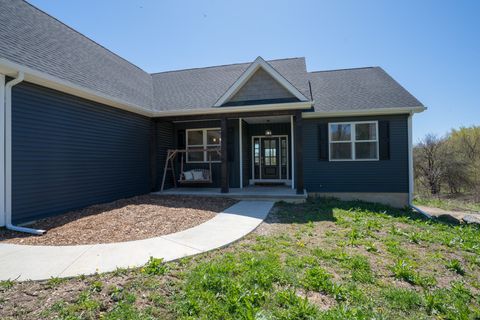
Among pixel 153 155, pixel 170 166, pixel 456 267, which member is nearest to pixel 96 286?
pixel 456 267

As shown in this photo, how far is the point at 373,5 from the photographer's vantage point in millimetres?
8781

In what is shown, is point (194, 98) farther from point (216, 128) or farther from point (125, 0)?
point (125, 0)

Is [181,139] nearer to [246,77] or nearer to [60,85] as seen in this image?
[246,77]

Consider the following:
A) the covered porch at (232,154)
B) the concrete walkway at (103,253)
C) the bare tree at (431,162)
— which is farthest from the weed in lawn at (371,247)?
the bare tree at (431,162)

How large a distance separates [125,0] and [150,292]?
999cm

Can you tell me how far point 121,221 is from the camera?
5.75 m

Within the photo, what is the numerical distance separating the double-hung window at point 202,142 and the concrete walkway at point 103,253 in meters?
5.91

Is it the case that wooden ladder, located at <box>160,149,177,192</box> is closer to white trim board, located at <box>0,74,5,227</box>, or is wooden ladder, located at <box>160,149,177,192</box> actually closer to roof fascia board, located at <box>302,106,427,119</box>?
white trim board, located at <box>0,74,5,227</box>

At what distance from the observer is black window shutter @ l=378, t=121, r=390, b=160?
9.54 meters

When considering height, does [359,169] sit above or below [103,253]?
above

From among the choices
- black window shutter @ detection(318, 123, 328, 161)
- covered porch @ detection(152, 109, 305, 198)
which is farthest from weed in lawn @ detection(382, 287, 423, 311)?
black window shutter @ detection(318, 123, 328, 161)

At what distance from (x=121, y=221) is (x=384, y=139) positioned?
9.02 m

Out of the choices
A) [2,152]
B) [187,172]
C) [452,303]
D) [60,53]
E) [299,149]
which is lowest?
[452,303]

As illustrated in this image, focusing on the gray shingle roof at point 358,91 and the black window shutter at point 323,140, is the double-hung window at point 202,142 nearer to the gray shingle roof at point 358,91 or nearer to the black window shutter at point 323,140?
the black window shutter at point 323,140
